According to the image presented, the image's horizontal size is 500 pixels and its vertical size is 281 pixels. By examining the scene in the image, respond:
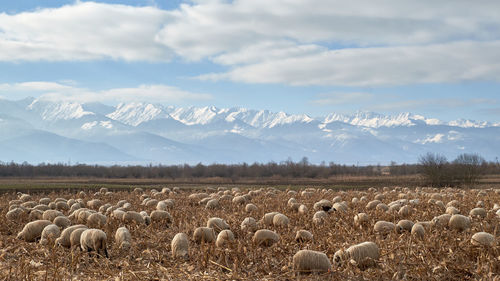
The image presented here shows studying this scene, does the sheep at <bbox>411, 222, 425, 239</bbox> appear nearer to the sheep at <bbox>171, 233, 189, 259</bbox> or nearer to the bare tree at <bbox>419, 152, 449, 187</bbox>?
the sheep at <bbox>171, 233, 189, 259</bbox>

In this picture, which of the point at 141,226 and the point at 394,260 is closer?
the point at 394,260

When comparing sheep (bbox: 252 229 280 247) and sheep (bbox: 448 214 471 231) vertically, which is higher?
sheep (bbox: 448 214 471 231)

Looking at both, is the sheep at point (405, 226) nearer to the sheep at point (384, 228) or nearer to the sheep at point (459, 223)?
the sheep at point (384, 228)

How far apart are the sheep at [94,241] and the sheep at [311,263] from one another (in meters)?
2.95

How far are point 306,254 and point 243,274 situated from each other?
81cm

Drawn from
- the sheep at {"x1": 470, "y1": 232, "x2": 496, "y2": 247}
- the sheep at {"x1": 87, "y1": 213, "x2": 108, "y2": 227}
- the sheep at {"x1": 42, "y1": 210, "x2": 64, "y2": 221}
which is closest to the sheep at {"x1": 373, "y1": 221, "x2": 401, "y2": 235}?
the sheep at {"x1": 470, "y1": 232, "x2": 496, "y2": 247}

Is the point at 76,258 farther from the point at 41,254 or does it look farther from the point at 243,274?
the point at 243,274

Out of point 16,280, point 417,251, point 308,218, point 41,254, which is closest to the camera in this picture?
point 16,280

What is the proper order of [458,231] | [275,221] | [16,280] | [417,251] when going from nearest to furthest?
[16,280] → [417,251] → [458,231] → [275,221]

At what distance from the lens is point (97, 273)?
18.7 ft

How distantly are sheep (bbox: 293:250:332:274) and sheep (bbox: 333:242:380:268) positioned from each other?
388mm

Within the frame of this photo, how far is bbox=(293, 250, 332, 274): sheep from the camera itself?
17.2ft

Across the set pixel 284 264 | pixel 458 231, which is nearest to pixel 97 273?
pixel 284 264

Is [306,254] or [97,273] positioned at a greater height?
[306,254]
